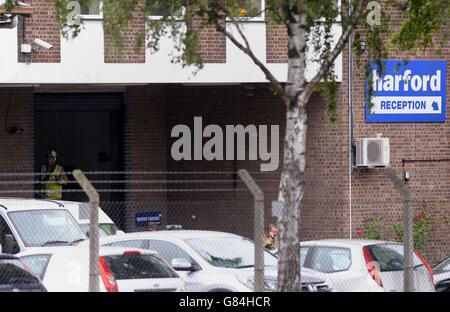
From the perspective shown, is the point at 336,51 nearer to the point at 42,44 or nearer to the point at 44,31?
the point at 42,44

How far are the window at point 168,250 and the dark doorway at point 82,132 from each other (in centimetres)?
1088

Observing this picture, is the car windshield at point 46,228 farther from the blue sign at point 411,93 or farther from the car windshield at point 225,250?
the blue sign at point 411,93

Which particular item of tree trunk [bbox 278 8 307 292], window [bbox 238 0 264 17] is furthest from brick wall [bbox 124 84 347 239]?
tree trunk [bbox 278 8 307 292]

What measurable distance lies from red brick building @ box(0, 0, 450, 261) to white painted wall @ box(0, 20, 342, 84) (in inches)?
0.8

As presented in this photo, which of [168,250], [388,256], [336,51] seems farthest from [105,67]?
[336,51]

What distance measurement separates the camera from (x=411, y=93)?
2591cm

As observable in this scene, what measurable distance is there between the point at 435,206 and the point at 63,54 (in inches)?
345

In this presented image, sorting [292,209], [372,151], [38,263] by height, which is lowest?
[38,263]

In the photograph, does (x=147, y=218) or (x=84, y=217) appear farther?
(x=147, y=218)

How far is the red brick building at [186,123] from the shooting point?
23969mm

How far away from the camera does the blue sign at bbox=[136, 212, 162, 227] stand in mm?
26109

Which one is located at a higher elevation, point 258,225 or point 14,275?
point 258,225

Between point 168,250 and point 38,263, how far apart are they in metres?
2.38
